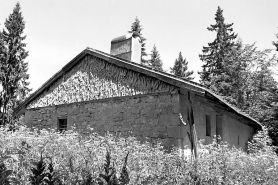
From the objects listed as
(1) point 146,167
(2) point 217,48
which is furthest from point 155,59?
(1) point 146,167

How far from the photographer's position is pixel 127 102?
9.05 meters

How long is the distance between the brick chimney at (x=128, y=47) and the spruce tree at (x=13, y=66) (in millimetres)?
16562

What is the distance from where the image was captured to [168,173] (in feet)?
18.4

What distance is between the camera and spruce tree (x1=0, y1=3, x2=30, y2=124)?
78.2 ft

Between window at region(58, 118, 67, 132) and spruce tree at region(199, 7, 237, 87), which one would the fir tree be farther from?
window at region(58, 118, 67, 132)

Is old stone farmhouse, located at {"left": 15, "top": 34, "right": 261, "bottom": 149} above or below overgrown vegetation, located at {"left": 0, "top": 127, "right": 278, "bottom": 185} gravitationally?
above

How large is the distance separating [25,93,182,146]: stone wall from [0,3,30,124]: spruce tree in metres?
14.6

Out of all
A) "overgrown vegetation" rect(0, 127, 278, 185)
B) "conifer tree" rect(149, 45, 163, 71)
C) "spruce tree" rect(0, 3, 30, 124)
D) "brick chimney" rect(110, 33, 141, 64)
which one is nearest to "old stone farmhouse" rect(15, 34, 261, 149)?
"brick chimney" rect(110, 33, 141, 64)

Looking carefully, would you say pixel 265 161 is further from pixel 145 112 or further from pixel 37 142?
pixel 37 142

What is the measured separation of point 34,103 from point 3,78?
1353 centimetres

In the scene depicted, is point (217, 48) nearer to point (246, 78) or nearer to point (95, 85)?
point (246, 78)

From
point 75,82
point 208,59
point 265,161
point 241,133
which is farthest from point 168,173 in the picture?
point 208,59

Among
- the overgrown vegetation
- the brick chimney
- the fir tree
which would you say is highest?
the fir tree

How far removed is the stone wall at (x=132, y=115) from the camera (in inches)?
311
